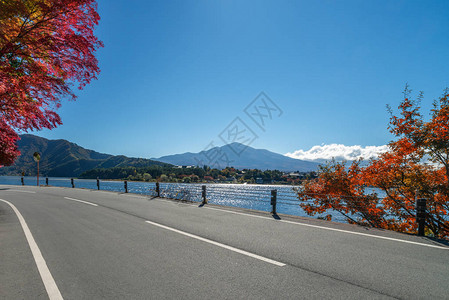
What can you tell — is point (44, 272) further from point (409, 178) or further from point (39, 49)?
point (409, 178)

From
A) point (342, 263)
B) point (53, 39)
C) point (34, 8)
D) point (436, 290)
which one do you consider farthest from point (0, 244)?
point (436, 290)

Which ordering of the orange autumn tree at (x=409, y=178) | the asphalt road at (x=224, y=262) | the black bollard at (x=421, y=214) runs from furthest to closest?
1. the orange autumn tree at (x=409, y=178)
2. the black bollard at (x=421, y=214)
3. the asphalt road at (x=224, y=262)

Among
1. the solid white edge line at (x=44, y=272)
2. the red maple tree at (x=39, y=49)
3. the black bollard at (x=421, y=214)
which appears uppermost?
the red maple tree at (x=39, y=49)

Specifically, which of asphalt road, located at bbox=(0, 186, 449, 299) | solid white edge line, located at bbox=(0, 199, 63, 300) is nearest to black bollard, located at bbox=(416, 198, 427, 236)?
asphalt road, located at bbox=(0, 186, 449, 299)

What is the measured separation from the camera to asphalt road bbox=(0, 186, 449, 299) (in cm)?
300

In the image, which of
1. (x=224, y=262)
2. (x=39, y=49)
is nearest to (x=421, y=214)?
(x=224, y=262)

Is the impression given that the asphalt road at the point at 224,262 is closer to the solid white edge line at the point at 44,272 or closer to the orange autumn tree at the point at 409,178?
the solid white edge line at the point at 44,272

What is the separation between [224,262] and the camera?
3.95 meters

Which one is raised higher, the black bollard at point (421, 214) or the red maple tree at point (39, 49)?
the red maple tree at point (39, 49)

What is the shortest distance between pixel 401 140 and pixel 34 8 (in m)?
15.3

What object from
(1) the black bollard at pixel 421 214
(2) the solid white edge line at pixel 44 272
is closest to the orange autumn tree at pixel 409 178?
(1) the black bollard at pixel 421 214

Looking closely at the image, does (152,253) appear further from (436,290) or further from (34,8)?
(34,8)

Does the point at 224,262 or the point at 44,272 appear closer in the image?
the point at 44,272

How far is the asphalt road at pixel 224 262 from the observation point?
2996 mm
